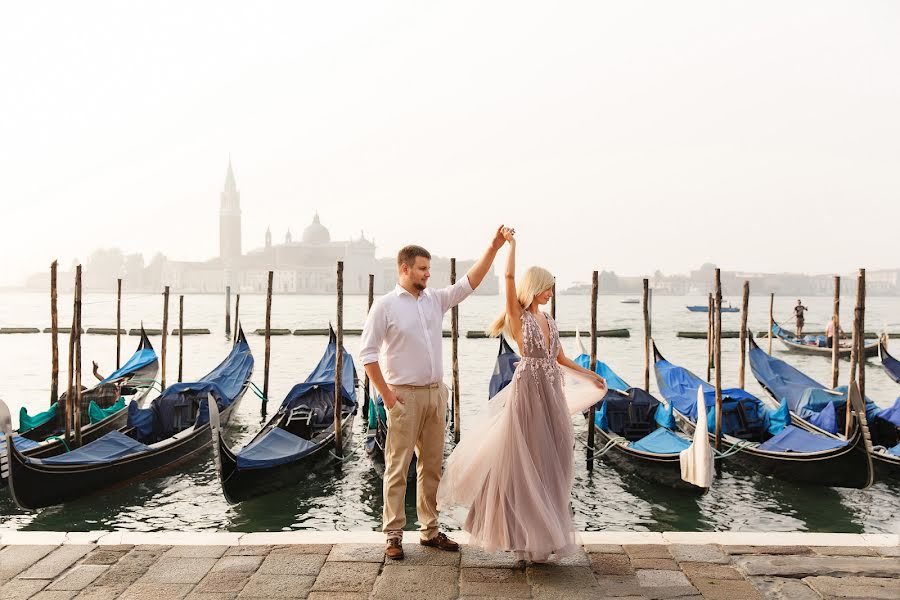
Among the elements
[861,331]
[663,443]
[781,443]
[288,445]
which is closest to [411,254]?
[288,445]

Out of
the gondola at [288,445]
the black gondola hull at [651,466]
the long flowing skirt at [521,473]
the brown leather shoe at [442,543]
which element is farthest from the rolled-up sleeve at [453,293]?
the black gondola hull at [651,466]

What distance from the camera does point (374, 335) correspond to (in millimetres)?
2760

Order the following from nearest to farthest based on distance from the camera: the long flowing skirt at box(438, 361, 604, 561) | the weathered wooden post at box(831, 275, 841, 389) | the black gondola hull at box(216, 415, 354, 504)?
the long flowing skirt at box(438, 361, 604, 561), the black gondola hull at box(216, 415, 354, 504), the weathered wooden post at box(831, 275, 841, 389)

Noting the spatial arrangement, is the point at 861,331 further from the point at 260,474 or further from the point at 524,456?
the point at 524,456

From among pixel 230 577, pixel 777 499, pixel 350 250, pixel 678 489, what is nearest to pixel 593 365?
pixel 678 489

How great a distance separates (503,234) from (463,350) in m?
18.8

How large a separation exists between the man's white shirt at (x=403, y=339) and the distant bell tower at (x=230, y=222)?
122588 millimetres

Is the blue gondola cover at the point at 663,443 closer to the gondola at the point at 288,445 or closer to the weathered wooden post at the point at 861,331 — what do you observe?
the weathered wooden post at the point at 861,331

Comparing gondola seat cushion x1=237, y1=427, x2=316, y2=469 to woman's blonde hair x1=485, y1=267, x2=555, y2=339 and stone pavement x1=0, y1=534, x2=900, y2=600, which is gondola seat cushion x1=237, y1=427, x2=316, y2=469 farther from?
woman's blonde hair x1=485, y1=267, x2=555, y2=339

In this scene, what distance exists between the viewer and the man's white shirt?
2.78 metres

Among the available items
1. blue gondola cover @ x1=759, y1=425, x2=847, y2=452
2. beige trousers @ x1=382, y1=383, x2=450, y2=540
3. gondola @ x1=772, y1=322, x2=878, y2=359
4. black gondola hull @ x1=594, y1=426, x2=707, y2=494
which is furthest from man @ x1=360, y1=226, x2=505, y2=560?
gondola @ x1=772, y1=322, x2=878, y2=359

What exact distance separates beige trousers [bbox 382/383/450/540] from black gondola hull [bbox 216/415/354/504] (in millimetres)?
2295

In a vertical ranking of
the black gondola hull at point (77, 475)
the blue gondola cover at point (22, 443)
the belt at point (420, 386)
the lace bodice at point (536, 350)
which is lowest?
the black gondola hull at point (77, 475)

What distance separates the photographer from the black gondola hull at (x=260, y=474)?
5.27 m
